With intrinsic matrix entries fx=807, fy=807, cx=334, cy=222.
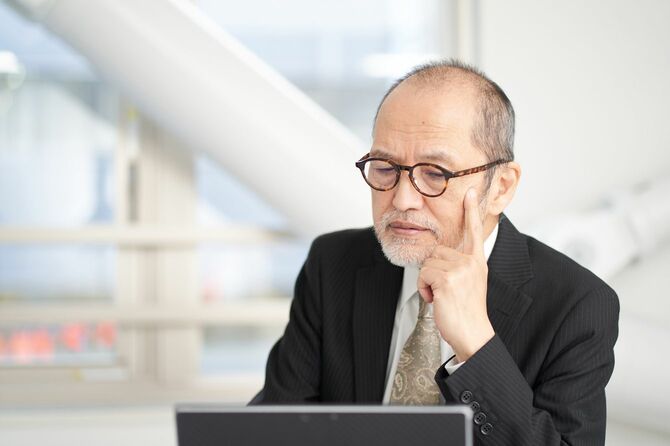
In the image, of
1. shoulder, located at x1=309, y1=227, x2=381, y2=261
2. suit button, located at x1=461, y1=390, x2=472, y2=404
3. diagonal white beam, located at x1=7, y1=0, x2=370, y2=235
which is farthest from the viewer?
diagonal white beam, located at x1=7, y1=0, x2=370, y2=235

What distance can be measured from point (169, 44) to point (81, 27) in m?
0.32

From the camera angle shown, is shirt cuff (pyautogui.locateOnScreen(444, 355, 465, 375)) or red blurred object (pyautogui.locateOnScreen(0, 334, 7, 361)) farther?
red blurred object (pyautogui.locateOnScreen(0, 334, 7, 361))

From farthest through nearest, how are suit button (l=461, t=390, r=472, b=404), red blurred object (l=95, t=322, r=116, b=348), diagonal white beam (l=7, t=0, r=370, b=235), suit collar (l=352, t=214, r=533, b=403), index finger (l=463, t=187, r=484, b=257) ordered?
red blurred object (l=95, t=322, r=116, b=348)
diagonal white beam (l=7, t=0, r=370, b=235)
suit collar (l=352, t=214, r=533, b=403)
index finger (l=463, t=187, r=484, b=257)
suit button (l=461, t=390, r=472, b=404)

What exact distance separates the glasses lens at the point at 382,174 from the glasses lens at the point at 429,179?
0.05m

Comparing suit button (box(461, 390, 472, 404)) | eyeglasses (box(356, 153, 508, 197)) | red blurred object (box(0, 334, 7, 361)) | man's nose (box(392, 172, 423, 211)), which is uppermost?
eyeglasses (box(356, 153, 508, 197))

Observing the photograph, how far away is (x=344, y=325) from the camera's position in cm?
197

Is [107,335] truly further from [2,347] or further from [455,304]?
[455,304]

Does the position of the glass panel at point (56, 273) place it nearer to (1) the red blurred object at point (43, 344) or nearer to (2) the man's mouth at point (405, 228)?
(1) the red blurred object at point (43, 344)

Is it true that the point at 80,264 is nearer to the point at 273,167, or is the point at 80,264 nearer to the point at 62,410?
the point at 62,410

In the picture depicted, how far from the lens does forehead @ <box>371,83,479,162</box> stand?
1729 millimetres

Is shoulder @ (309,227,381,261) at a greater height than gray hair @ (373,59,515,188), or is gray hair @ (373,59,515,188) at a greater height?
gray hair @ (373,59,515,188)

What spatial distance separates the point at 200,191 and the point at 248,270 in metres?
0.40

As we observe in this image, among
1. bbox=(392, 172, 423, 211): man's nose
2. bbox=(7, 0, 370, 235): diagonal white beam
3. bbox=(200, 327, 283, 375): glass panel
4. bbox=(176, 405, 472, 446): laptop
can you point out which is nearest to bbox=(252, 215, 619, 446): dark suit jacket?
bbox=(392, 172, 423, 211): man's nose

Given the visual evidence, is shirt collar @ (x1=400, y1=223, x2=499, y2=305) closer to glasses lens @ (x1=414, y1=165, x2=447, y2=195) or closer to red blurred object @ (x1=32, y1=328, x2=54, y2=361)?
glasses lens @ (x1=414, y1=165, x2=447, y2=195)
